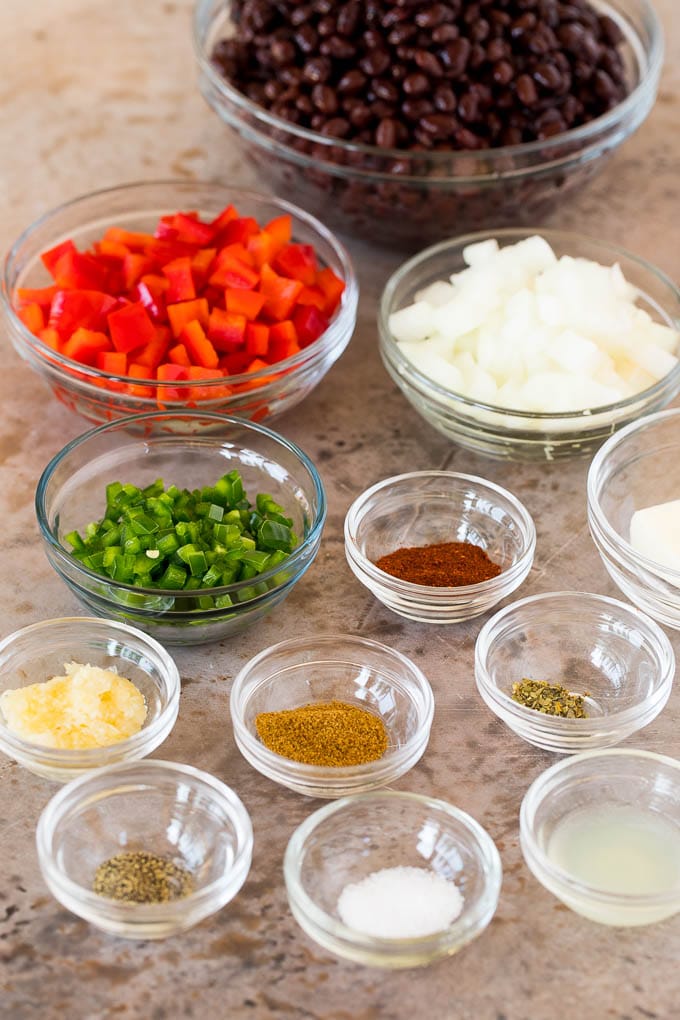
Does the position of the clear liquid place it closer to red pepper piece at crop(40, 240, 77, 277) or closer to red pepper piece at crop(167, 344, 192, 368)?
red pepper piece at crop(167, 344, 192, 368)

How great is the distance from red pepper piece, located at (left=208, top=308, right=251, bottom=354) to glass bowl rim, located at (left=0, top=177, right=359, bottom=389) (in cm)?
6

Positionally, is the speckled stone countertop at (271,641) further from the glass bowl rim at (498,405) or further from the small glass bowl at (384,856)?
the glass bowl rim at (498,405)

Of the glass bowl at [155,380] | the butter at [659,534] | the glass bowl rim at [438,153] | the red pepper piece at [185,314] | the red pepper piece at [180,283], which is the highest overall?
the glass bowl rim at [438,153]

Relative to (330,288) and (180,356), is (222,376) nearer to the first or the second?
(180,356)

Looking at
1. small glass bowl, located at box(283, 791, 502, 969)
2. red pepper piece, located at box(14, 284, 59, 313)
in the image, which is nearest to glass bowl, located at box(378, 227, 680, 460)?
red pepper piece, located at box(14, 284, 59, 313)

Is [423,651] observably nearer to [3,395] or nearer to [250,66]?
[3,395]

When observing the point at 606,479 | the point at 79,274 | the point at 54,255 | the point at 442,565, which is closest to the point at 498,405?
the point at 606,479

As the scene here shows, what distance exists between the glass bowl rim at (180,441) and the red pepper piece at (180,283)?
0.24m

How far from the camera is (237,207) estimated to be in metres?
2.61

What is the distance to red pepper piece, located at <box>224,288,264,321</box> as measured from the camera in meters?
2.20

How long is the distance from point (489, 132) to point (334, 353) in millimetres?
590

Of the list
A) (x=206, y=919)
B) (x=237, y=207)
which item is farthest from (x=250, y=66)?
(x=206, y=919)

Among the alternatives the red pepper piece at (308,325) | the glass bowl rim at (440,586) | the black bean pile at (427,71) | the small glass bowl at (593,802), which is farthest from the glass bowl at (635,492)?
the black bean pile at (427,71)

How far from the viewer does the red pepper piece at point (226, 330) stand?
216 centimetres
